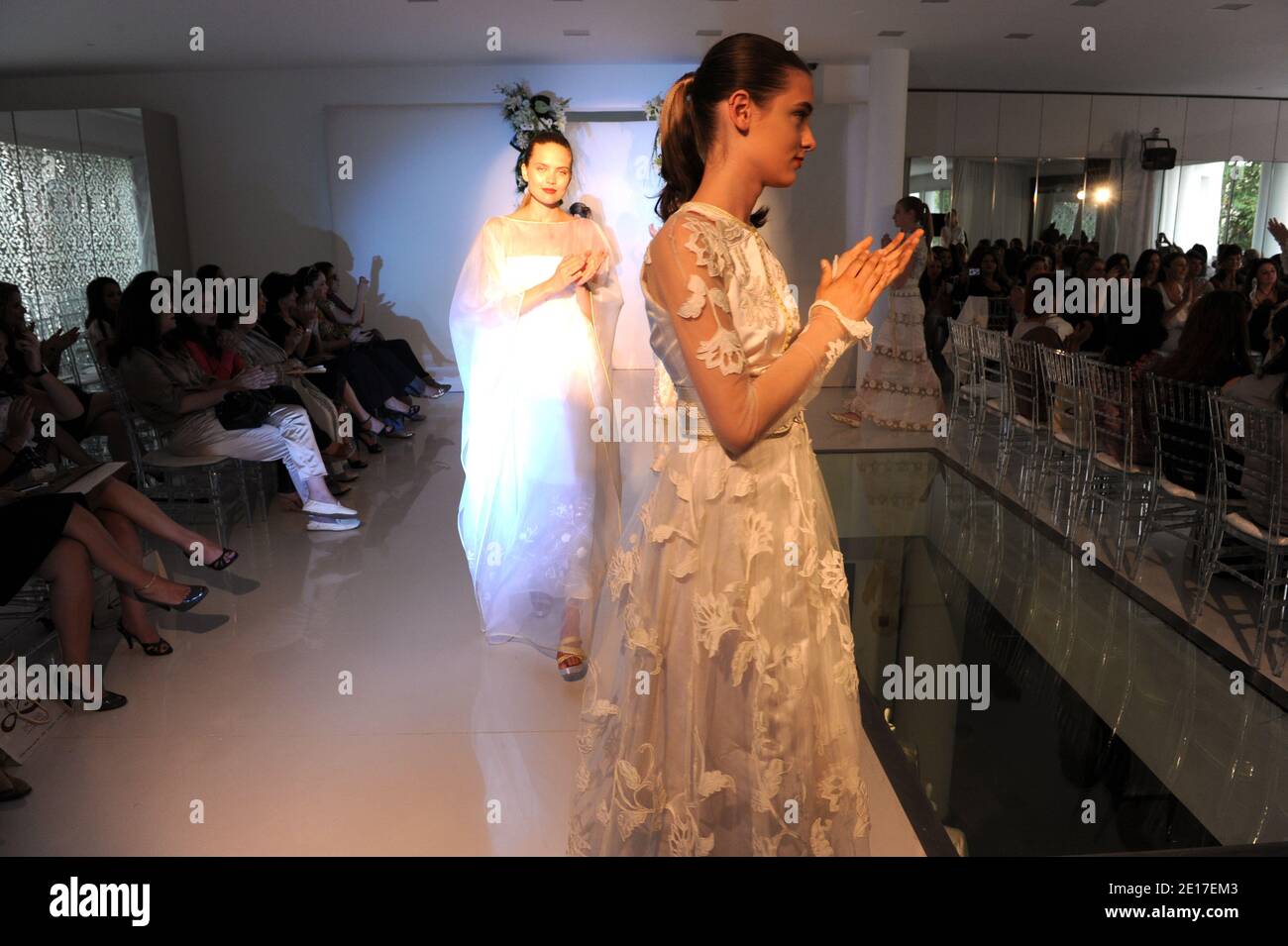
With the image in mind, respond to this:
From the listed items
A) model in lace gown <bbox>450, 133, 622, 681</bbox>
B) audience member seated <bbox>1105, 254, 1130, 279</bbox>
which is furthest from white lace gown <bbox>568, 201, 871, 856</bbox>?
audience member seated <bbox>1105, 254, 1130, 279</bbox>

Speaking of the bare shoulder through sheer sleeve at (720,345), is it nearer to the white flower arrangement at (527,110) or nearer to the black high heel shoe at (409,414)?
the black high heel shoe at (409,414)

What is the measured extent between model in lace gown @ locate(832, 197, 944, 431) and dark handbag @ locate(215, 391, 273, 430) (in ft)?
13.7

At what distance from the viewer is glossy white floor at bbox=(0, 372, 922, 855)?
2430 mm

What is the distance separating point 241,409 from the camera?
4.78 meters

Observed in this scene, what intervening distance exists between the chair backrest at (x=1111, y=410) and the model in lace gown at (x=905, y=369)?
2327 mm

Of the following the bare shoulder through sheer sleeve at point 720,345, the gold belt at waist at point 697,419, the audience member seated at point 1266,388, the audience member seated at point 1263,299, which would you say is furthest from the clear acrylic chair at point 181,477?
the audience member seated at point 1263,299

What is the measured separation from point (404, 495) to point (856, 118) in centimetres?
569

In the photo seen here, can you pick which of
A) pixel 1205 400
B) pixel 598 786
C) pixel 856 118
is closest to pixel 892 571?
pixel 1205 400

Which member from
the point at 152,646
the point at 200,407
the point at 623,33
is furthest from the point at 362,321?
the point at 152,646

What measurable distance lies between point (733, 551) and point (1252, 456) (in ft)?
8.71

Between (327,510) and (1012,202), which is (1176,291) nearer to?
(1012,202)

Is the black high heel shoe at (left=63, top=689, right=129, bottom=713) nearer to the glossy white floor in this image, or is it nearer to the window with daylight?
the glossy white floor

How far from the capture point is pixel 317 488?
16.7 ft
